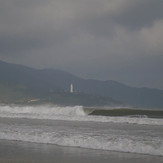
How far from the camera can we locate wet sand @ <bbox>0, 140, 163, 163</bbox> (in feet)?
34.3

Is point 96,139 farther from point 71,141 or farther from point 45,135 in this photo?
point 45,135

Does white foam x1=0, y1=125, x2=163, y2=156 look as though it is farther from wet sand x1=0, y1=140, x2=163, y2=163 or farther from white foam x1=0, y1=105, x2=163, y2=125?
white foam x1=0, y1=105, x2=163, y2=125

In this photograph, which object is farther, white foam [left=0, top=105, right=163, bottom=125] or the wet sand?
white foam [left=0, top=105, right=163, bottom=125]

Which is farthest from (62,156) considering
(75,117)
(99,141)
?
(75,117)

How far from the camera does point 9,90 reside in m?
171

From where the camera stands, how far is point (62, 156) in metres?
11.2

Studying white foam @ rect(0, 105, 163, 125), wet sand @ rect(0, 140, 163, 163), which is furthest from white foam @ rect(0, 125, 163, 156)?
white foam @ rect(0, 105, 163, 125)

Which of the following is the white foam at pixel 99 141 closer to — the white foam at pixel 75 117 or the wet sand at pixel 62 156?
the wet sand at pixel 62 156

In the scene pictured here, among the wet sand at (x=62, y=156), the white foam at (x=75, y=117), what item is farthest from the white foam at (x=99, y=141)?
the white foam at (x=75, y=117)

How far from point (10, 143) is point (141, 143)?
5313mm

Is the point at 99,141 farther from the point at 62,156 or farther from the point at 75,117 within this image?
the point at 75,117

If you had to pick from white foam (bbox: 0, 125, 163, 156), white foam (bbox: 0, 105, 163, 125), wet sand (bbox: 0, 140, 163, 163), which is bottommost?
wet sand (bbox: 0, 140, 163, 163)

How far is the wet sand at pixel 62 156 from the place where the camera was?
10.5m

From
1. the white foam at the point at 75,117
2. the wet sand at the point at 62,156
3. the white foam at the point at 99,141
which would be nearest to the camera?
the wet sand at the point at 62,156
